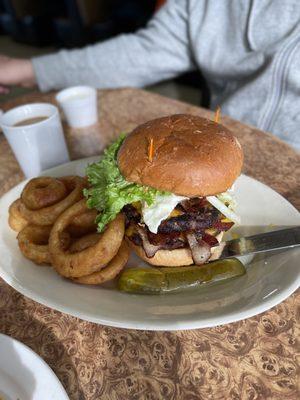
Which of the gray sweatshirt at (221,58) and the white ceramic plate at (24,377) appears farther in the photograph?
the gray sweatshirt at (221,58)

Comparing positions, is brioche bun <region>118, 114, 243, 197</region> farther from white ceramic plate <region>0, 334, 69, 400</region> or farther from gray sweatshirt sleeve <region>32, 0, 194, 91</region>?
gray sweatshirt sleeve <region>32, 0, 194, 91</region>

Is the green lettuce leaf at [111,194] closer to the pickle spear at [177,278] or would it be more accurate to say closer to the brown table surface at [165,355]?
the pickle spear at [177,278]

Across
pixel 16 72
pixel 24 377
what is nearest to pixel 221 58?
pixel 16 72

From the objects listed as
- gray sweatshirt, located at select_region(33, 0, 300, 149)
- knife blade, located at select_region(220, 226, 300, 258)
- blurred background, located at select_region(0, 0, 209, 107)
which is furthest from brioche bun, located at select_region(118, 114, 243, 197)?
blurred background, located at select_region(0, 0, 209, 107)

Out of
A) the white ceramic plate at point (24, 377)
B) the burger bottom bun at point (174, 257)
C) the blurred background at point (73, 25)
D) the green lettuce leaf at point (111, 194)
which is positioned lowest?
the blurred background at point (73, 25)

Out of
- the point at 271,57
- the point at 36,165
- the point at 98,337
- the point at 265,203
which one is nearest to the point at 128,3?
the point at 271,57

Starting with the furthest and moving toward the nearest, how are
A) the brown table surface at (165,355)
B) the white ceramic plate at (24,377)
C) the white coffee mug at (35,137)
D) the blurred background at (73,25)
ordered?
the blurred background at (73,25) → the white coffee mug at (35,137) → the brown table surface at (165,355) → the white ceramic plate at (24,377)

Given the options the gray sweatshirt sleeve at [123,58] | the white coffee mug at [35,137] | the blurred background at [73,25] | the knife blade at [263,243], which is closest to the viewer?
the knife blade at [263,243]

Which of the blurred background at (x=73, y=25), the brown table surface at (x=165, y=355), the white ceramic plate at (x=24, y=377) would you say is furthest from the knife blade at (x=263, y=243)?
the blurred background at (x=73, y=25)

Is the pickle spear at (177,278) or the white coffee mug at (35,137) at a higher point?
the white coffee mug at (35,137)
